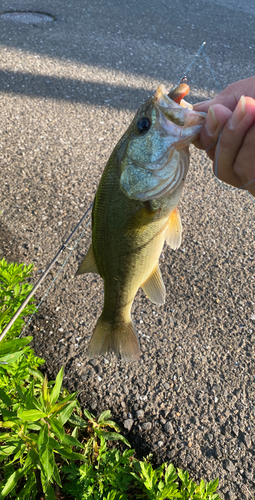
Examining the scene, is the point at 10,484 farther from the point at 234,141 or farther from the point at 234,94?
the point at 234,94

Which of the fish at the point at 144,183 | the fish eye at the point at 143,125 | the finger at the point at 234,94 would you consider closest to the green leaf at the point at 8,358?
the fish at the point at 144,183

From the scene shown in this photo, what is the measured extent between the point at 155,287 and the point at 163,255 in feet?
5.39

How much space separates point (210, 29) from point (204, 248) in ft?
19.8

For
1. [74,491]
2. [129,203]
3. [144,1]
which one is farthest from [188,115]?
[144,1]

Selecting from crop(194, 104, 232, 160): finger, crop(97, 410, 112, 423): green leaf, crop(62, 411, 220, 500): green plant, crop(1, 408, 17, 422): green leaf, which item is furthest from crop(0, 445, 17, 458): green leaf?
crop(194, 104, 232, 160): finger

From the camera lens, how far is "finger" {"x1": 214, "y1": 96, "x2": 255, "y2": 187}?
4.83 ft

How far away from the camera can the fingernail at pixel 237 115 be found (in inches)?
57.0

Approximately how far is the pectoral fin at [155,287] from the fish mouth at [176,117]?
1.98ft

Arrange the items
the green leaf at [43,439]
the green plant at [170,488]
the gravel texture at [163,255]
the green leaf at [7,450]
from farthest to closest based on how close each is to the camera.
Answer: the gravel texture at [163,255] → the green plant at [170,488] → the green leaf at [7,450] → the green leaf at [43,439]

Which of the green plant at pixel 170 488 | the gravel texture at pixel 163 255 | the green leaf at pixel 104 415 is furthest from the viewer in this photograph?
the gravel texture at pixel 163 255

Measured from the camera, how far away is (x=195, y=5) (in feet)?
29.5

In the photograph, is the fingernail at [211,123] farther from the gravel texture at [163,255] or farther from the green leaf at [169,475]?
the gravel texture at [163,255]

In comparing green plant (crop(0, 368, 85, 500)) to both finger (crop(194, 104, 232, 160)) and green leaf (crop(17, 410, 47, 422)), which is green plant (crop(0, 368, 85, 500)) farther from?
finger (crop(194, 104, 232, 160))

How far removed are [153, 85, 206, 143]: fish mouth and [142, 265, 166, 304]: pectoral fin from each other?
60 centimetres
